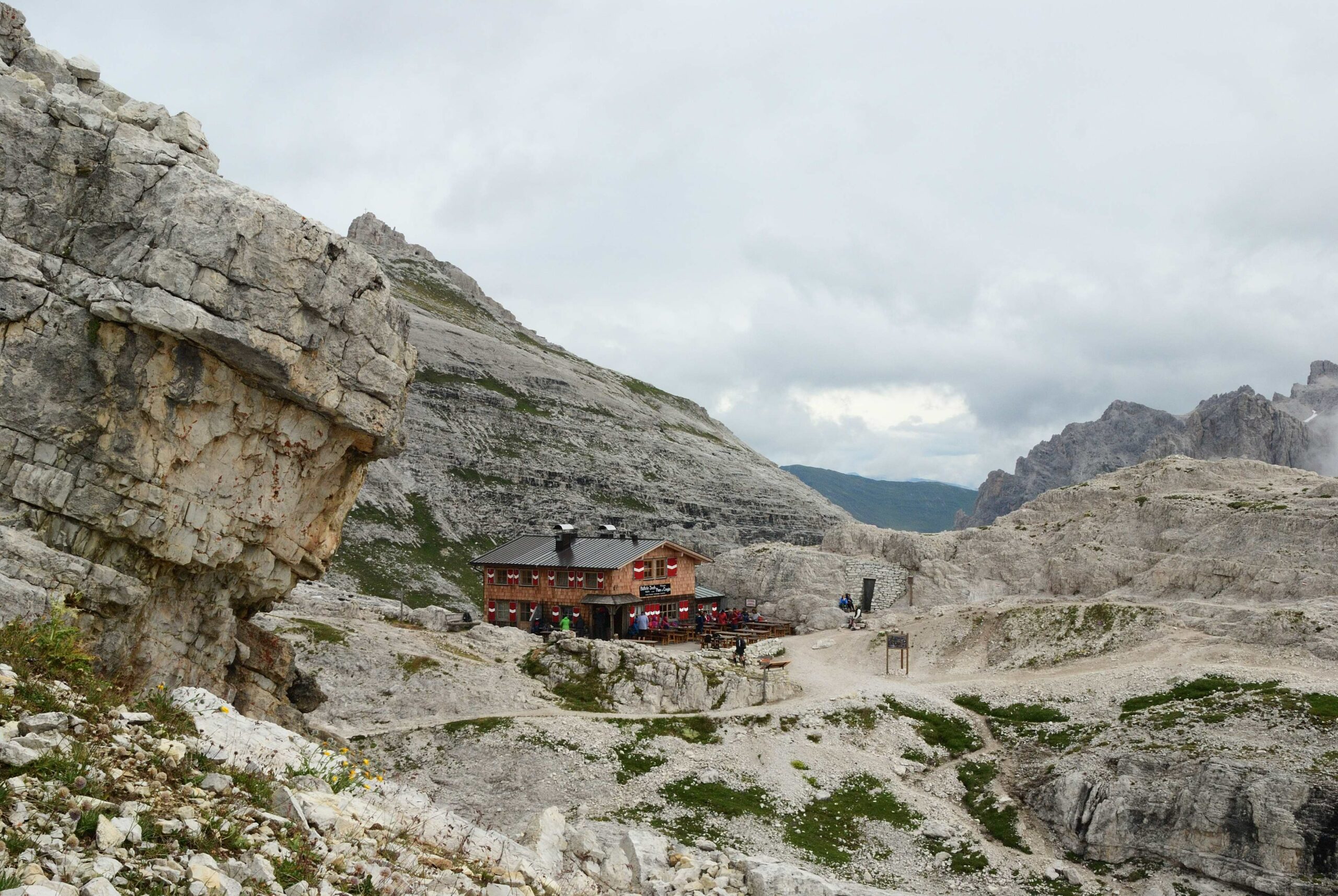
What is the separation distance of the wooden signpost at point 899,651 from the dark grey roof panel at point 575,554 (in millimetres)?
23019

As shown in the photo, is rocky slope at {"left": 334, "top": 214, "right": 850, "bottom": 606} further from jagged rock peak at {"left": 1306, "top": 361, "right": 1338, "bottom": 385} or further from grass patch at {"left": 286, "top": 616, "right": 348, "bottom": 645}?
jagged rock peak at {"left": 1306, "top": 361, "right": 1338, "bottom": 385}

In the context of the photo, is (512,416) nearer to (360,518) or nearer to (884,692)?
(360,518)

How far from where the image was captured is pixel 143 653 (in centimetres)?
2909

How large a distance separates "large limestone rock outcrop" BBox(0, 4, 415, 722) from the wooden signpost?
42215 millimetres

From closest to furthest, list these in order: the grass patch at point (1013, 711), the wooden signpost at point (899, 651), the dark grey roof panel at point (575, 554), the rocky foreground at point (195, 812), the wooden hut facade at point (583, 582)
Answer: the rocky foreground at point (195, 812) < the grass patch at point (1013, 711) < the wooden signpost at point (899, 651) < the wooden hut facade at point (583, 582) < the dark grey roof panel at point (575, 554)

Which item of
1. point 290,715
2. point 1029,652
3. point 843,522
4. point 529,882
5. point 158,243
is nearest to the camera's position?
point 529,882

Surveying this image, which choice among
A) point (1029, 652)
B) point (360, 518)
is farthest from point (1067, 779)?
point (360, 518)

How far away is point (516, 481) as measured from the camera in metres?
148

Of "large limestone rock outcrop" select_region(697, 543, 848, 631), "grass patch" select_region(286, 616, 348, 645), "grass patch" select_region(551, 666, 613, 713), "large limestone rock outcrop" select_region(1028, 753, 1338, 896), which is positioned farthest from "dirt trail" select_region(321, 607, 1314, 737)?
"large limestone rock outcrop" select_region(1028, 753, 1338, 896)

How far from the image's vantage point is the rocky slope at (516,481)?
396 feet

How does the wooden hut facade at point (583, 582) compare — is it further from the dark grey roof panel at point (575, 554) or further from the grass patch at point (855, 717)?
the grass patch at point (855, 717)

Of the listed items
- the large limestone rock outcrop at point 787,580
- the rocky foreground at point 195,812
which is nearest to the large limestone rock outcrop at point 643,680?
the large limestone rock outcrop at point 787,580

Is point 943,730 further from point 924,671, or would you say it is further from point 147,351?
point 147,351

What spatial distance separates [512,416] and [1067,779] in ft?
435
